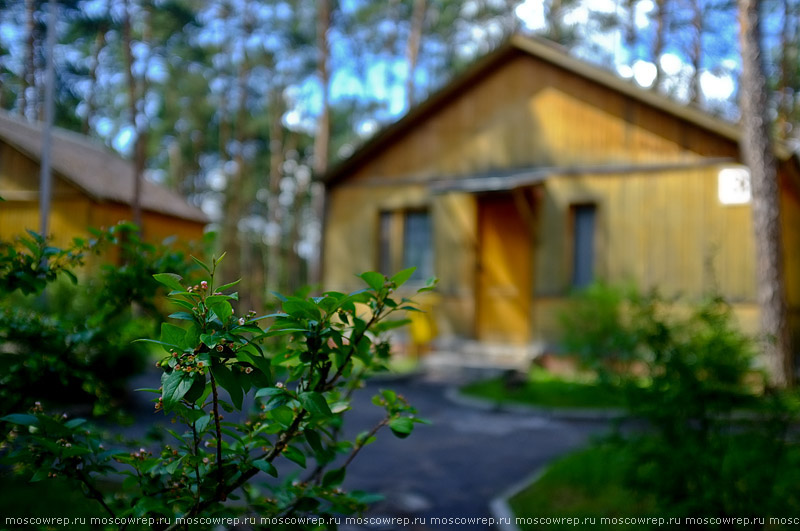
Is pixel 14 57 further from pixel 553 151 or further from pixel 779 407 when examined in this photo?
pixel 553 151

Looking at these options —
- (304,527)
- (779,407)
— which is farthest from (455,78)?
(304,527)

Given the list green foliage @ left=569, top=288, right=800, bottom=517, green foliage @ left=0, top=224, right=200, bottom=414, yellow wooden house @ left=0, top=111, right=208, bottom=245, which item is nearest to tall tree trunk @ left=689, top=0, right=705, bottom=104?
yellow wooden house @ left=0, top=111, right=208, bottom=245

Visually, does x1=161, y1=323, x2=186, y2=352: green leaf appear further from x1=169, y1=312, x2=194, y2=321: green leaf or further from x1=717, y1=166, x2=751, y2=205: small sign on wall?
x1=717, y1=166, x2=751, y2=205: small sign on wall

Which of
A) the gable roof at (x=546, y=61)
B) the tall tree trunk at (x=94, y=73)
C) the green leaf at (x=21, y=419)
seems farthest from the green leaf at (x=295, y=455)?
the gable roof at (x=546, y=61)

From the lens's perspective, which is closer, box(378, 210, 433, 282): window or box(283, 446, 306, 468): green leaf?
box(283, 446, 306, 468): green leaf

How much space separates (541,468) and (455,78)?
30.6 ft

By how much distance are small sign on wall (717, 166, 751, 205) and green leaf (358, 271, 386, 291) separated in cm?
1095

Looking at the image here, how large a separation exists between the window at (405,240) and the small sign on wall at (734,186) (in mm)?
5834

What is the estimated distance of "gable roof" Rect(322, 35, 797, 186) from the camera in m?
11.1


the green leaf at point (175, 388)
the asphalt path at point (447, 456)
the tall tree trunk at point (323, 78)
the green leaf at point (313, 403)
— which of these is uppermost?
the tall tree trunk at point (323, 78)

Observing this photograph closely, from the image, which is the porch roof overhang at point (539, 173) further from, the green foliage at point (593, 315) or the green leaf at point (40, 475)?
the green leaf at point (40, 475)

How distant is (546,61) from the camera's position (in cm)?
1295

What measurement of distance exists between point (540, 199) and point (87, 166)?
8215 millimetres

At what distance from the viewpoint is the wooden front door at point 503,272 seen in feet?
43.0
